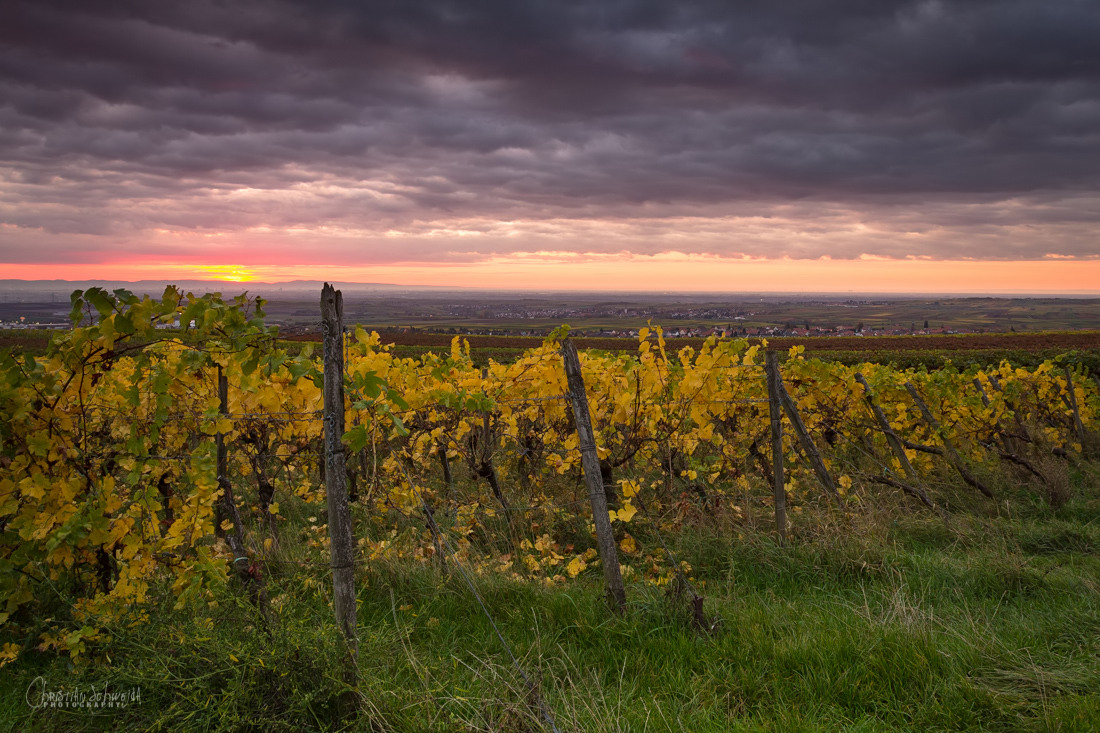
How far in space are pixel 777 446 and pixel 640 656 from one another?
109 inches

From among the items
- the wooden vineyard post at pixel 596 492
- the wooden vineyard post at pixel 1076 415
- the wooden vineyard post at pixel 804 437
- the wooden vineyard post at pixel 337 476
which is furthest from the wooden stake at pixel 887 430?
the wooden vineyard post at pixel 337 476

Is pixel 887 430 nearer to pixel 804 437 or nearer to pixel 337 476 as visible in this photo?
pixel 804 437

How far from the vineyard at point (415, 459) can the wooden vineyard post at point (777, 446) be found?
25 mm

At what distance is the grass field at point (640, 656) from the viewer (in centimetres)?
279

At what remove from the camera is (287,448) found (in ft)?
19.2

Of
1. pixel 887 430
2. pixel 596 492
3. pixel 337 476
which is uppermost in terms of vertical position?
pixel 337 476

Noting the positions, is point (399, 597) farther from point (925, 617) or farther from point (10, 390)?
point (925, 617)

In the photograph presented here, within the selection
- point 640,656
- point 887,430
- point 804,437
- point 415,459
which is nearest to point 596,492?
point 640,656

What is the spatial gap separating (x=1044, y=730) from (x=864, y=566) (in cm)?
185

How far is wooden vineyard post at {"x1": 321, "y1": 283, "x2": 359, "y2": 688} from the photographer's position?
273cm

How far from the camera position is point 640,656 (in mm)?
3418

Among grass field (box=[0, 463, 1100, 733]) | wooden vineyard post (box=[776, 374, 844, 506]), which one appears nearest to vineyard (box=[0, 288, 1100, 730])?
wooden vineyard post (box=[776, 374, 844, 506])

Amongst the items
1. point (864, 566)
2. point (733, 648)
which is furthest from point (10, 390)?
point (864, 566)

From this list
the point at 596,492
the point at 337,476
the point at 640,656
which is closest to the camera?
the point at 337,476
